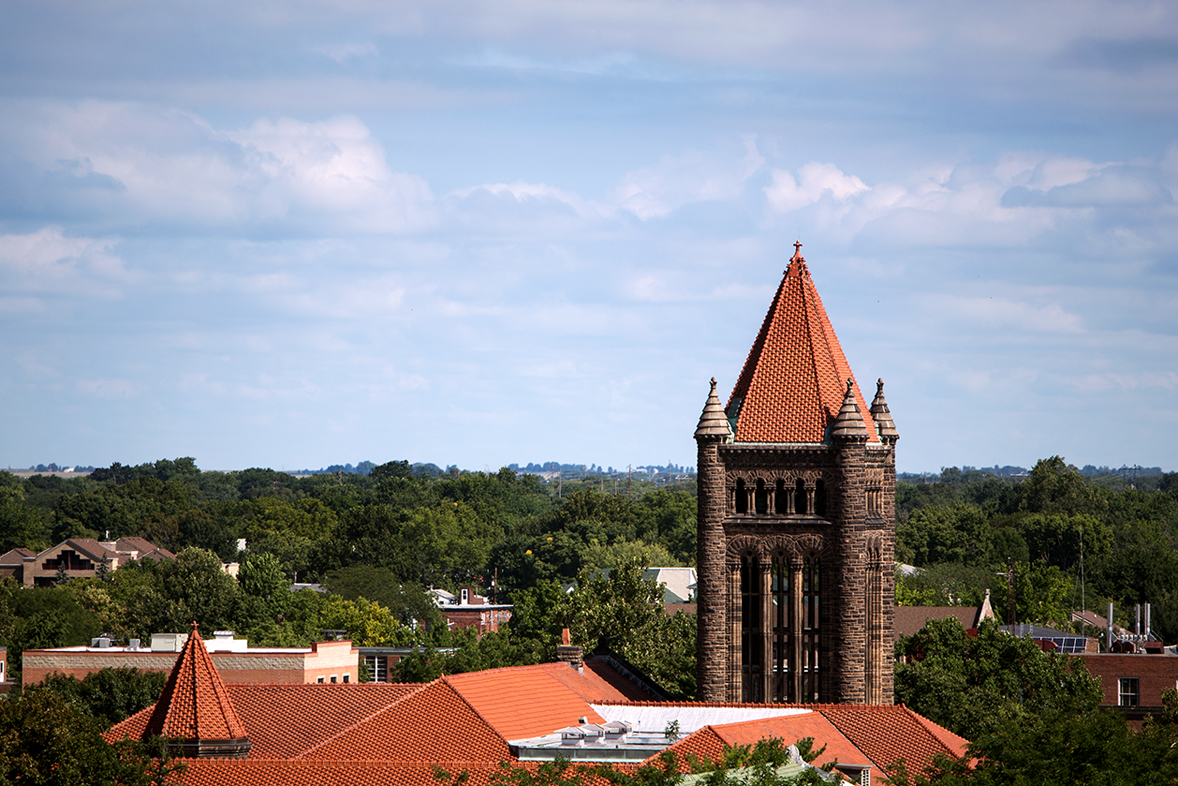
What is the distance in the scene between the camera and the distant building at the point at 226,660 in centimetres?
7881

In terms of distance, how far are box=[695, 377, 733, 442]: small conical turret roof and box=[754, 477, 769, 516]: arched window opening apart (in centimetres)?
203

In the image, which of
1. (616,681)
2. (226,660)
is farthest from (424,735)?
(226,660)

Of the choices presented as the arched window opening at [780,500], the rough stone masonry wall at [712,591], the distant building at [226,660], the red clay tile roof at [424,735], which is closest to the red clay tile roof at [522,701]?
the red clay tile roof at [424,735]

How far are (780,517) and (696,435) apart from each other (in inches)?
172

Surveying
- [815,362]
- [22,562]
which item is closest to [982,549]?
[22,562]

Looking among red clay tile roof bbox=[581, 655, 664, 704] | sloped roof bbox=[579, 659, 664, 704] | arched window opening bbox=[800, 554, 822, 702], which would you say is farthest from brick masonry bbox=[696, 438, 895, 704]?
red clay tile roof bbox=[581, 655, 664, 704]

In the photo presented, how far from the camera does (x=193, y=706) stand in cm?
4944

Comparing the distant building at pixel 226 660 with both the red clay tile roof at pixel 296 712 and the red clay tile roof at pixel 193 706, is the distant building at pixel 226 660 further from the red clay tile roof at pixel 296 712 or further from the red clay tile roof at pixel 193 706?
the red clay tile roof at pixel 193 706

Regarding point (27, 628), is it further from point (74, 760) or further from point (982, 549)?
point (982, 549)

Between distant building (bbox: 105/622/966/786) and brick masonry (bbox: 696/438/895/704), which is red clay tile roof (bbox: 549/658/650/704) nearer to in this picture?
distant building (bbox: 105/622/966/786)

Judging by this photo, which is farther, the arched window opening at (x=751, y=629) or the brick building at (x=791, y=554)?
the arched window opening at (x=751, y=629)

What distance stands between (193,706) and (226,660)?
99.1 feet

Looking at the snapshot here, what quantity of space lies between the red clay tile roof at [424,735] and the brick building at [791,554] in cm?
1127

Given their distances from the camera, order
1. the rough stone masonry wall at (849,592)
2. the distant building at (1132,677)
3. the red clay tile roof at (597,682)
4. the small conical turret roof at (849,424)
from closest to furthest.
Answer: the rough stone masonry wall at (849,592), the small conical turret roof at (849,424), the red clay tile roof at (597,682), the distant building at (1132,677)
